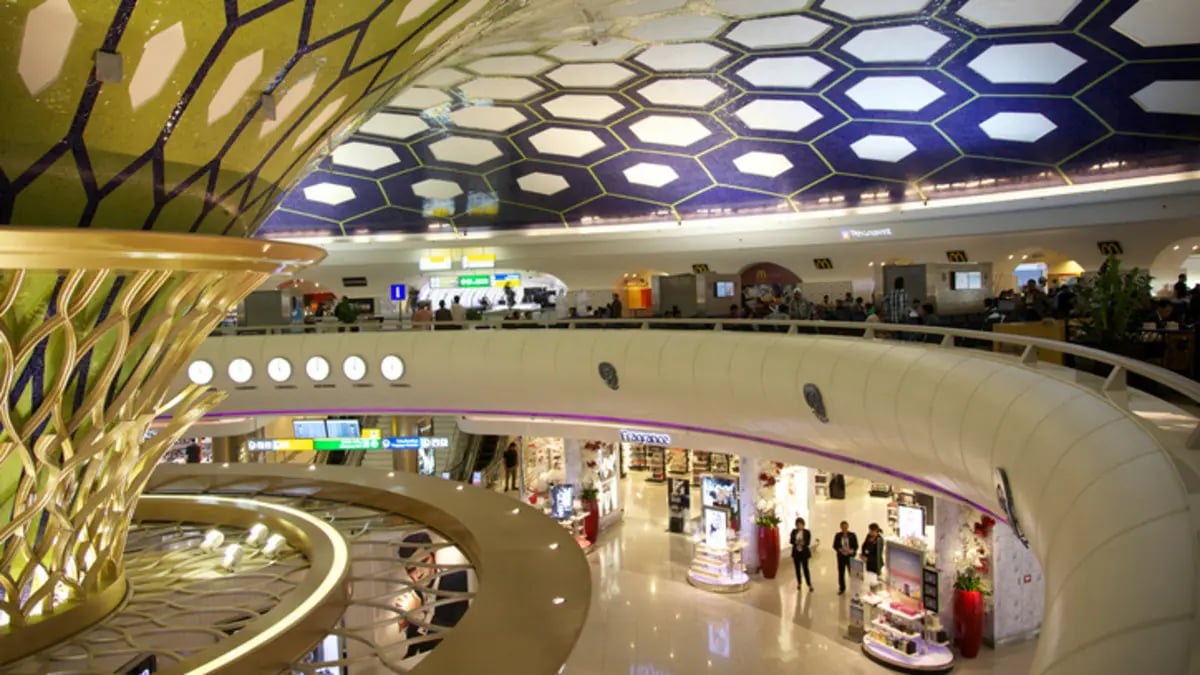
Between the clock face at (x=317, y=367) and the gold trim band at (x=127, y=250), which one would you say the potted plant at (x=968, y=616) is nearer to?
the gold trim band at (x=127, y=250)

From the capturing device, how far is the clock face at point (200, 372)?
1575 cm

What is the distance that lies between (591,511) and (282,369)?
6.48 metres

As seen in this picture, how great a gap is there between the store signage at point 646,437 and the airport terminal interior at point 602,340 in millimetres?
74

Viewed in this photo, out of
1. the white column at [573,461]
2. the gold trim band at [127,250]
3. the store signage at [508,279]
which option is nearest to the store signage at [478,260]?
the store signage at [508,279]

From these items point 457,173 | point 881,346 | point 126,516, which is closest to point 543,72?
point 457,173

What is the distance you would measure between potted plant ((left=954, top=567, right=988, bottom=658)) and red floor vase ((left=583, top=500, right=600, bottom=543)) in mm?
7167

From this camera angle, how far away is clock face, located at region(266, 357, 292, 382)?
15844 mm

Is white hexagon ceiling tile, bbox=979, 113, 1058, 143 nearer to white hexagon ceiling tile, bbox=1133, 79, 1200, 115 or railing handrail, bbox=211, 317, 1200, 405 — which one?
white hexagon ceiling tile, bbox=1133, 79, 1200, 115

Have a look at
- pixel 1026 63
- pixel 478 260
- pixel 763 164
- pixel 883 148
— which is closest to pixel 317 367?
pixel 478 260

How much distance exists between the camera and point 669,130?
1797 centimetres

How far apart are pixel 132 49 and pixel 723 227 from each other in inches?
755

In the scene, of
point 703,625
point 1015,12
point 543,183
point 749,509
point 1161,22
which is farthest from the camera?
point 543,183

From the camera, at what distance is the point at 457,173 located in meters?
21.2

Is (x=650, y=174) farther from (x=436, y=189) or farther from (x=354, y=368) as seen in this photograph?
(x=354, y=368)
